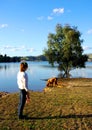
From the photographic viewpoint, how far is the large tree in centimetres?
5419

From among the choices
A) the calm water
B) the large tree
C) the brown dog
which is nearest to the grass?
the brown dog

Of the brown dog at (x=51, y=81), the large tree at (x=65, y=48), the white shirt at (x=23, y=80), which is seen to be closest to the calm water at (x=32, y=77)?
the large tree at (x=65, y=48)

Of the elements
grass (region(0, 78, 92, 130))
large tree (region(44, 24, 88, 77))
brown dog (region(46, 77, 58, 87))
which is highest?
large tree (region(44, 24, 88, 77))

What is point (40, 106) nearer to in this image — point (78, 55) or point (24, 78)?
point (24, 78)

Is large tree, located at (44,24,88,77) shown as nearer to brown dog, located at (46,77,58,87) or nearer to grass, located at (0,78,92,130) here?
brown dog, located at (46,77,58,87)

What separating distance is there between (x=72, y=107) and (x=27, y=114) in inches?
111

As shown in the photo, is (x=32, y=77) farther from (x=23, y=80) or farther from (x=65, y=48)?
(x=23, y=80)

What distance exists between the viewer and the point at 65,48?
177ft

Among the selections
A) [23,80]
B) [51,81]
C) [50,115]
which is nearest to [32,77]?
[51,81]

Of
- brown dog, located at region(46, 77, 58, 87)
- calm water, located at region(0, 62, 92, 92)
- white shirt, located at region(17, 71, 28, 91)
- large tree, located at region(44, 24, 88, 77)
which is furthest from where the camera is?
large tree, located at region(44, 24, 88, 77)

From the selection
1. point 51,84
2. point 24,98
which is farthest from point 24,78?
point 51,84

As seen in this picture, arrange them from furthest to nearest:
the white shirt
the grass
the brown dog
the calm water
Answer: the calm water < the brown dog < the white shirt < the grass

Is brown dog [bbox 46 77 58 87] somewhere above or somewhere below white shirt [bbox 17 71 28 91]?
below

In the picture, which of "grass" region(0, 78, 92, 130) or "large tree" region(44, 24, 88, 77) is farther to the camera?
"large tree" region(44, 24, 88, 77)
